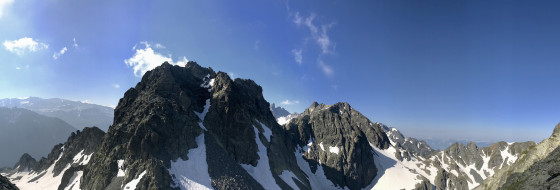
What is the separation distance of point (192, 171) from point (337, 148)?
122200 mm

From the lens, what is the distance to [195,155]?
65.5 m

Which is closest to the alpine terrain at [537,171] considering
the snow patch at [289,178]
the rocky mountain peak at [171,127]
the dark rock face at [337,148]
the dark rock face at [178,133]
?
the dark rock face at [178,133]

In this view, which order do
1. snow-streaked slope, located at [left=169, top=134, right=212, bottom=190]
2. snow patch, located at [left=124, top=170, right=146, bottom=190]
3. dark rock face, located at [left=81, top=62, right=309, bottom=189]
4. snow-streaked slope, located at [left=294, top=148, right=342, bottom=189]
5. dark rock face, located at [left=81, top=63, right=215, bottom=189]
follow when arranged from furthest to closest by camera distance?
snow-streaked slope, located at [left=294, top=148, right=342, bottom=189], dark rock face, located at [left=81, top=62, right=309, bottom=189], snow-streaked slope, located at [left=169, top=134, right=212, bottom=190], dark rock face, located at [left=81, top=63, right=215, bottom=189], snow patch, located at [left=124, top=170, right=146, bottom=190]

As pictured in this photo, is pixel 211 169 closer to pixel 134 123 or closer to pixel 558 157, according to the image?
pixel 134 123

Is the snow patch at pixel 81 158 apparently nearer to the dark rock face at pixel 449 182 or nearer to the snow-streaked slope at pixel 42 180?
the snow-streaked slope at pixel 42 180

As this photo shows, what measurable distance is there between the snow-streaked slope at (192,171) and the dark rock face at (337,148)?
304 feet

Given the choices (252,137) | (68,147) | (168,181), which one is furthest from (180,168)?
(68,147)

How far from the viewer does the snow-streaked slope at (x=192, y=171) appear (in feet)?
185

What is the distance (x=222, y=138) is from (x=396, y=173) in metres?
143

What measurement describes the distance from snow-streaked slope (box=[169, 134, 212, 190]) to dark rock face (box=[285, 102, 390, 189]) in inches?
3646

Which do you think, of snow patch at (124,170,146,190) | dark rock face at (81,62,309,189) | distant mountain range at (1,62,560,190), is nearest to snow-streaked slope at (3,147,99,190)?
distant mountain range at (1,62,560,190)

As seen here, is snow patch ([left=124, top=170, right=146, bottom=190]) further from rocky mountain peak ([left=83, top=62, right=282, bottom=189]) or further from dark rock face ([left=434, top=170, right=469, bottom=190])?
dark rock face ([left=434, top=170, right=469, bottom=190])

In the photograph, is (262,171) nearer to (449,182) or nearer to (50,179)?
(50,179)

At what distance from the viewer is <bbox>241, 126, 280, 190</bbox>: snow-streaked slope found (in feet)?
252
